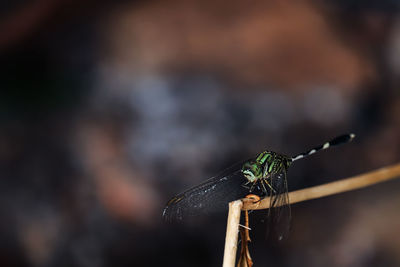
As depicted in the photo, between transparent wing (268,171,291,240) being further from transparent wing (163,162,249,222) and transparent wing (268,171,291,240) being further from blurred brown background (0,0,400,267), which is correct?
blurred brown background (0,0,400,267)

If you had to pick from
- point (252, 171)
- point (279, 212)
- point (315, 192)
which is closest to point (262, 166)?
point (252, 171)

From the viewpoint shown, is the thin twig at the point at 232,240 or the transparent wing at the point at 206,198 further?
the transparent wing at the point at 206,198

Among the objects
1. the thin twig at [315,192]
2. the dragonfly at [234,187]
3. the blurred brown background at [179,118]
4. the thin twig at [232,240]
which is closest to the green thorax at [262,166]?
the dragonfly at [234,187]

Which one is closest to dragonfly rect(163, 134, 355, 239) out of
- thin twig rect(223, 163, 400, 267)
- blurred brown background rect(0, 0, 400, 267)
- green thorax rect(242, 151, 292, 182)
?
green thorax rect(242, 151, 292, 182)

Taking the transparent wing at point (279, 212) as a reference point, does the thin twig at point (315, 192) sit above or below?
below

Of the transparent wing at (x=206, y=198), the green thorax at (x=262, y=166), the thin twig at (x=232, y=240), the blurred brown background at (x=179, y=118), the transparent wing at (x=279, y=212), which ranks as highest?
the blurred brown background at (x=179, y=118)

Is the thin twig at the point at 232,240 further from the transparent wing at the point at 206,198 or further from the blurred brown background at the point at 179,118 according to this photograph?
the blurred brown background at the point at 179,118

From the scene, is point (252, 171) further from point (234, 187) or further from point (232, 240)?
point (232, 240)
